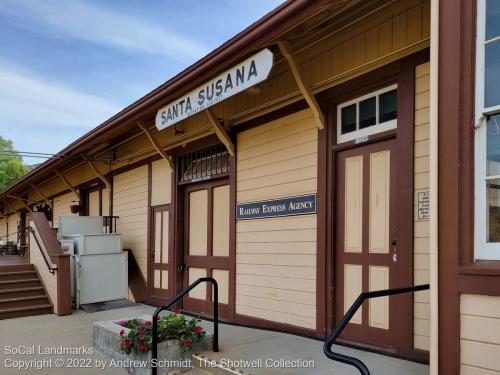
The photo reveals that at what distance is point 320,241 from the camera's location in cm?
505

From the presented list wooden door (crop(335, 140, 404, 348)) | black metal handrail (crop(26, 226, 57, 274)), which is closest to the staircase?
black metal handrail (crop(26, 226, 57, 274))

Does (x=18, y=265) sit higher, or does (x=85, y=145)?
(x=85, y=145)

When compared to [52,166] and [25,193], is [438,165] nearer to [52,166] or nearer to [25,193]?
[52,166]

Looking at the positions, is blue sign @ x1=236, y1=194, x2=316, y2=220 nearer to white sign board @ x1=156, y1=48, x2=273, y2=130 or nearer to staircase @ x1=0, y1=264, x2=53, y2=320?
white sign board @ x1=156, y1=48, x2=273, y2=130

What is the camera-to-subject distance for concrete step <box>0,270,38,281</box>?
8688mm

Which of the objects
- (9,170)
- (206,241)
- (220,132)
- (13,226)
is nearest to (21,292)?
(206,241)

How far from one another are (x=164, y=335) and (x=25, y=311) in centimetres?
443


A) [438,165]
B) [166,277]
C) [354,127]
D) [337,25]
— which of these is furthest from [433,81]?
[166,277]

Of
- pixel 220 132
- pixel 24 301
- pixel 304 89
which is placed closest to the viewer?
pixel 304 89

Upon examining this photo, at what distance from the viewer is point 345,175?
493cm

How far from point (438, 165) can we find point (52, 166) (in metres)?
10.3

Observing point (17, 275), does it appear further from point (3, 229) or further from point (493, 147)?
point (3, 229)

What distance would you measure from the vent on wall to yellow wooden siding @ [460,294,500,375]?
4623 millimetres

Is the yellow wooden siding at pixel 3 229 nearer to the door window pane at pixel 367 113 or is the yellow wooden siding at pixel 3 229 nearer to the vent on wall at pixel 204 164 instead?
the vent on wall at pixel 204 164
